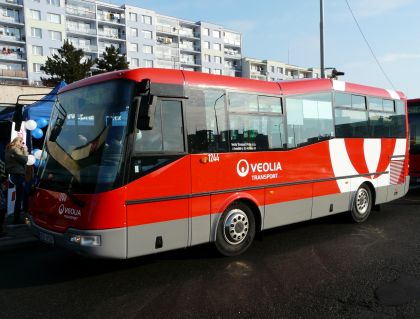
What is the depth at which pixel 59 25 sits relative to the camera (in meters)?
69.9

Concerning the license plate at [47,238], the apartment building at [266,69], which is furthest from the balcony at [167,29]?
the license plate at [47,238]

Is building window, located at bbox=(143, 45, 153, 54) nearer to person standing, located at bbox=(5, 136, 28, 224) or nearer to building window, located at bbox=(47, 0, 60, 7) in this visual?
building window, located at bbox=(47, 0, 60, 7)

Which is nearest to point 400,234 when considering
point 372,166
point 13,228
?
point 372,166

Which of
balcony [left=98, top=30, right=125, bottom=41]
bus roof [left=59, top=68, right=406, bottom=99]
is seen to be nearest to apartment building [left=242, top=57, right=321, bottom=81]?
balcony [left=98, top=30, right=125, bottom=41]

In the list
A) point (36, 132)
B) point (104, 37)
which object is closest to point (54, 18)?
point (104, 37)

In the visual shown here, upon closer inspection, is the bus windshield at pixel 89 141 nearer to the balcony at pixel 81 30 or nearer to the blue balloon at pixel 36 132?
the blue balloon at pixel 36 132

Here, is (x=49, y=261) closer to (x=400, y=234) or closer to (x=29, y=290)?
(x=29, y=290)

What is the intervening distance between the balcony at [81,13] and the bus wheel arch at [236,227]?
7472 cm

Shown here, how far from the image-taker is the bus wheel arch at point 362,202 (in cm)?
887

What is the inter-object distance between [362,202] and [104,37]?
76.1 meters

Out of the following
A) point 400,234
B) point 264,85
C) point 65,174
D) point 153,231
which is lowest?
point 400,234

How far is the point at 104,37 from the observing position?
77.7 meters

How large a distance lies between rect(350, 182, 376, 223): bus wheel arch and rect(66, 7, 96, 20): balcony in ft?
241

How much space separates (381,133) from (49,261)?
751cm
